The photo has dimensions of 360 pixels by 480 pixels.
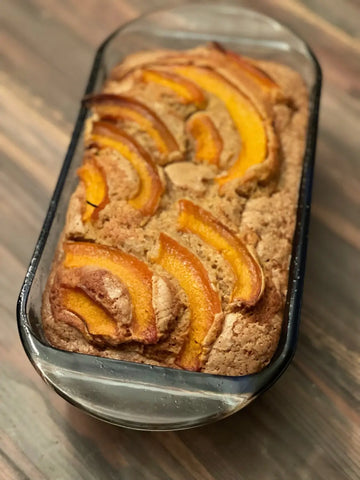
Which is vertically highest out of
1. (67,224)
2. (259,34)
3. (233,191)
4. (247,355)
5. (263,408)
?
(259,34)

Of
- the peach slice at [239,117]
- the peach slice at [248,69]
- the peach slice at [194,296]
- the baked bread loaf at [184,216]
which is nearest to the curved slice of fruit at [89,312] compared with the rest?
the baked bread loaf at [184,216]

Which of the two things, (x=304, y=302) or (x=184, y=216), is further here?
(x=304, y=302)

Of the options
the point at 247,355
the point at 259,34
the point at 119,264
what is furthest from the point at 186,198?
the point at 259,34

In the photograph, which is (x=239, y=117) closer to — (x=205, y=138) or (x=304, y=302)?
(x=205, y=138)

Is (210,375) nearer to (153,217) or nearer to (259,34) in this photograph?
(153,217)

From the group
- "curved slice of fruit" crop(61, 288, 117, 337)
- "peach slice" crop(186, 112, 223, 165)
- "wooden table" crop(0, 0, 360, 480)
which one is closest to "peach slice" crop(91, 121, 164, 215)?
"peach slice" crop(186, 112, 223, 165)

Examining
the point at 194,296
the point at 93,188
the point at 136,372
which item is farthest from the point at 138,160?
the point at 136,372

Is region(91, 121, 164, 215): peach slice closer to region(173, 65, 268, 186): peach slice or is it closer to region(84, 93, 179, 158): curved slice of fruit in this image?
region(84, 93, 179, 158): curved slice of fruit
